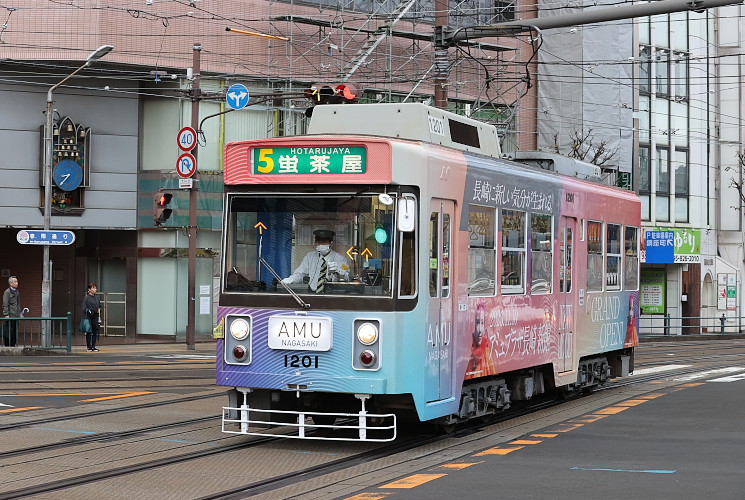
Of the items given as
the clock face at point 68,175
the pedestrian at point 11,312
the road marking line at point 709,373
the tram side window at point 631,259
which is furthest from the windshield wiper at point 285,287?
the clock face at point 68,175

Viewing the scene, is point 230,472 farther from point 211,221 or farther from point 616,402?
point 211,221

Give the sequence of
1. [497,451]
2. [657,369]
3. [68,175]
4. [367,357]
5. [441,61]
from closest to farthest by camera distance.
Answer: [367,357], [497,451], [441,61], [657,369], [68,175]

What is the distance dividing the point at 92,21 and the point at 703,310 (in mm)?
28633

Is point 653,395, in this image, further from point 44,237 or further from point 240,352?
point 44,237

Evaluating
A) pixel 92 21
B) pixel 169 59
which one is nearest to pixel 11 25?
pixel 92 21

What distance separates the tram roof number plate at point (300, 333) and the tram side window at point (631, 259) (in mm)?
8615

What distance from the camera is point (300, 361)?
12.4m

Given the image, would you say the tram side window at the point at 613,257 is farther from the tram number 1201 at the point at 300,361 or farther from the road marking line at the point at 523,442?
the tram number 1201 at the point at 300,361

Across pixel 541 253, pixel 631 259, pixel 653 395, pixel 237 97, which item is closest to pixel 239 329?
pixel 541 253

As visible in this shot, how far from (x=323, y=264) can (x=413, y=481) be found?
2.61 m

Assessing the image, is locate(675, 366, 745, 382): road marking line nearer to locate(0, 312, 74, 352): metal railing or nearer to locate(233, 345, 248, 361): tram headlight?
locate(233, 345, 248, 361): tram headlight

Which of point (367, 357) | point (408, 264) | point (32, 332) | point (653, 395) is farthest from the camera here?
point (32, 332)

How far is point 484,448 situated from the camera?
1302cm

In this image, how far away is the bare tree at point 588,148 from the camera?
44.2 metres
